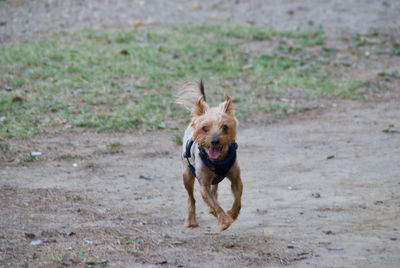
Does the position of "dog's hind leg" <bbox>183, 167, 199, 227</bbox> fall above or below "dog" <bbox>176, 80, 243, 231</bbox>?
below

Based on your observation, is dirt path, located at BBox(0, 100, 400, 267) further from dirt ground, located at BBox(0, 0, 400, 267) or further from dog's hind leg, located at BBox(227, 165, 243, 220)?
dog's hind leg, located at BBox(227, 165, 243, 220)

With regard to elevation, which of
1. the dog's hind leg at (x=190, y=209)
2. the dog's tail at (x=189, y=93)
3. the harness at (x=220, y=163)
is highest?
the dog's tail at (x=189, y=93)

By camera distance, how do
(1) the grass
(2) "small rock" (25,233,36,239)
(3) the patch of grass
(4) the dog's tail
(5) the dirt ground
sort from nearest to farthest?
1. (5) the dirt ground
2. (2) "small rock" (25,233,36,239)
3. (4) the dog's tail
4. (3) the patch of grass
5. (1) the grass

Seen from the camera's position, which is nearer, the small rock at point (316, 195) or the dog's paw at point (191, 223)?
the dog's paw at point (191, 223)

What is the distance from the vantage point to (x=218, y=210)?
5.11m

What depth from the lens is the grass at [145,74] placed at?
377 inches

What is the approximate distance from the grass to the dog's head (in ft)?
13.8

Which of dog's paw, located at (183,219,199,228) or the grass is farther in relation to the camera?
the grass

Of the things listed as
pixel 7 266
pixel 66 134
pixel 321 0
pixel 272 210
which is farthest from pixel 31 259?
pixel 321 0

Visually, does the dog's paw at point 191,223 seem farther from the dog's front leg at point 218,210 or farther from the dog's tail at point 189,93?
the dog's tail at point 189,93

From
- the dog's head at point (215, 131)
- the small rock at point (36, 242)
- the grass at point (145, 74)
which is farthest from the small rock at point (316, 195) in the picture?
the grass at point (145, 74)

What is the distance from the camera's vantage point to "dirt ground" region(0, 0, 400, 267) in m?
4.86

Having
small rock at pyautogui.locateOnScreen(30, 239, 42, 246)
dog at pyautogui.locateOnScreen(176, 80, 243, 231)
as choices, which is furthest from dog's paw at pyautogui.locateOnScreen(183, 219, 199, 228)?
small rock at pyautogui.locateOnScreen(30, 239, 42, 246)

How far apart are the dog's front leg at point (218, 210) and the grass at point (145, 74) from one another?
408 cm
